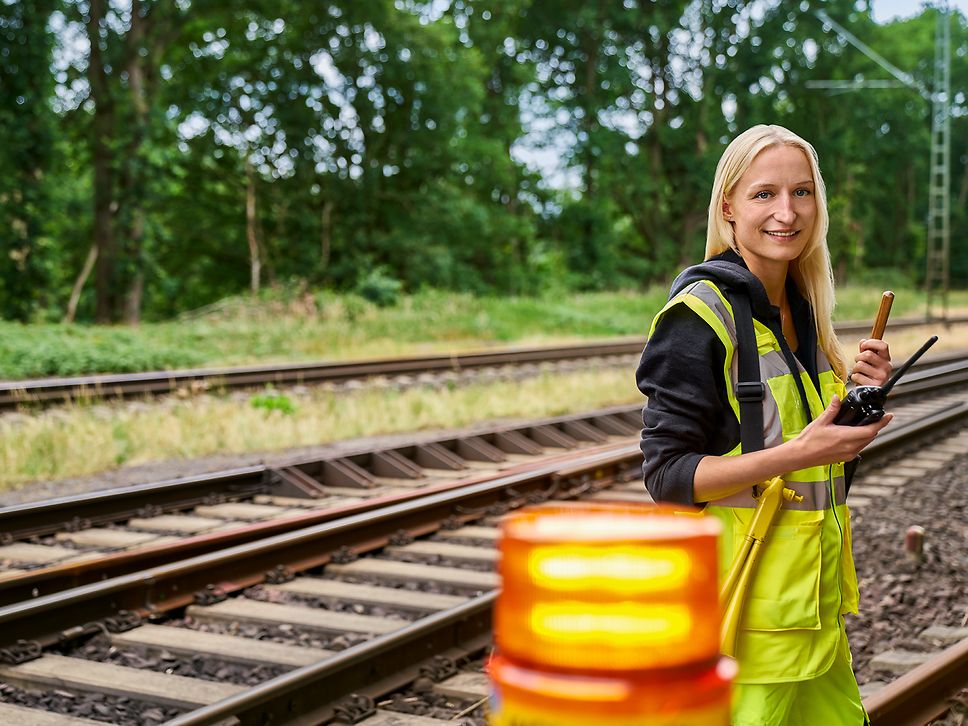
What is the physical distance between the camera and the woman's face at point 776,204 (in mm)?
1976

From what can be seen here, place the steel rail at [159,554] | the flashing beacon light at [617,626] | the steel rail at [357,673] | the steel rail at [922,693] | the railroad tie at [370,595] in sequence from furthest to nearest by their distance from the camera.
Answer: the railroad tie at [370,595], the steel rail at [159,554], the steel rail at [357,673], the steel rail at [922,693], the flashing beacon light at [617,626]

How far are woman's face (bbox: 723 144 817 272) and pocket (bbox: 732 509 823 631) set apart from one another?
469 millimetres

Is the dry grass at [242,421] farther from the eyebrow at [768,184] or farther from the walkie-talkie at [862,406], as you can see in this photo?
the walkie-talkie at [862,406]

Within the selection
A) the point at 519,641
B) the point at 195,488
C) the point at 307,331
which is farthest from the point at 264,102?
the point at 519,641

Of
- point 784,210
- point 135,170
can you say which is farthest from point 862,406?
point 135,170

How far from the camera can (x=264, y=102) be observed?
Result: 33.8m

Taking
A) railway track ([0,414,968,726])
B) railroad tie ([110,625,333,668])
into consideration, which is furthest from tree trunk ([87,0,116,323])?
railroad tie ([110,625,333,668])

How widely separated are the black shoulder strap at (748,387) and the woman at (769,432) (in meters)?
0.02

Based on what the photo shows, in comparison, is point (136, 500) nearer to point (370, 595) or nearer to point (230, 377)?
point (370, 595)

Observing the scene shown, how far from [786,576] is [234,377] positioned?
1189cm

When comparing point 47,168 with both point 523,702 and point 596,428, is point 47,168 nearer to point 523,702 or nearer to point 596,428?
point 596,428

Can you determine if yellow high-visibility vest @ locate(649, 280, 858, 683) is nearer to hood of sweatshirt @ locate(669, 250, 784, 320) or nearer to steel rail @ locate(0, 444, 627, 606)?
hood of sweatshirt @ locate(669, 250, 784, 320)

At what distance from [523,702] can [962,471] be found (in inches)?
357

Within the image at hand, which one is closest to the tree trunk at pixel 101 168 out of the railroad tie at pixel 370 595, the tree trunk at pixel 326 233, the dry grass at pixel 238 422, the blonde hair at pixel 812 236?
the tree trunk at pixel 326 233
